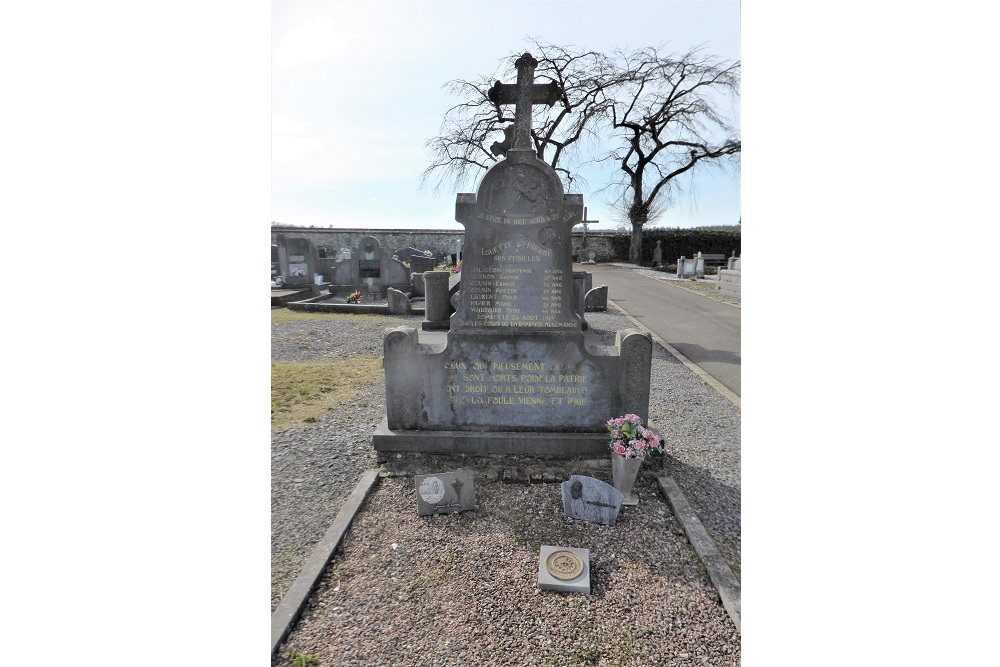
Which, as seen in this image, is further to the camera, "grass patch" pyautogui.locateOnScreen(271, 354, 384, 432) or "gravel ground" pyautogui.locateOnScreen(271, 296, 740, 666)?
"grass patch" pyautogui.locateOnScreen(271, 354, 384, 432)

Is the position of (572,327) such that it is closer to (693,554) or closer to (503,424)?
(503,424)

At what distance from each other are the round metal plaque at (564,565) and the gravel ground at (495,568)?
4.4 inches

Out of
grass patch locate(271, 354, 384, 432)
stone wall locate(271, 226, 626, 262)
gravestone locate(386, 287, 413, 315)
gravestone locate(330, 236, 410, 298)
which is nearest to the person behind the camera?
grass patch locate(271, 354, 384, 432)

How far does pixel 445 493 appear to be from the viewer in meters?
3.57

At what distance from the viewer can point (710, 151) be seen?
2678 cm

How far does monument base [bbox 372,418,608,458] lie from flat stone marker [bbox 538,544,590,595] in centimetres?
142

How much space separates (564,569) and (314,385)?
503cm

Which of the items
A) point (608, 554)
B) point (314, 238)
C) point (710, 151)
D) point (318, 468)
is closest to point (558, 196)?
point (608, 554)

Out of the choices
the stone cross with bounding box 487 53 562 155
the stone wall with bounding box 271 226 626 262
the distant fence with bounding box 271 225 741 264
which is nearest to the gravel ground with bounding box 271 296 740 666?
the stone cross with bounding box 487 53 562 155

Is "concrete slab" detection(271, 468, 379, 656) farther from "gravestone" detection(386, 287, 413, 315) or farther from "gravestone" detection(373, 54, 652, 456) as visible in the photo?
"gravestone" detection(386, 287, 413, 315)

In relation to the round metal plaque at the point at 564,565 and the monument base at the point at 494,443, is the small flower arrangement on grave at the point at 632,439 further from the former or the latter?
the round metal plaque at the point at 564,565

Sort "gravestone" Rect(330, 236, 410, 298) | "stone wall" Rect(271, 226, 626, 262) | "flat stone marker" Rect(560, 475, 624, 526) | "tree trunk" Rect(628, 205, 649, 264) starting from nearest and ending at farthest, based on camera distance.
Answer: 1. "flat stone marker" Rect(560, 475, 624, 526)
2. "gravestone" Rect(330, 236, 410, 298)
3. "tree trunk" Rect(628, 205, 649, 264)
4. "stone wall" Rect(271, 226, 626, 262)

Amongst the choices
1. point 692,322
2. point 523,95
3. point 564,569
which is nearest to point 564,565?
point 564,569

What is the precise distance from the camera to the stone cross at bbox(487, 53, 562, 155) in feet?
16.0
